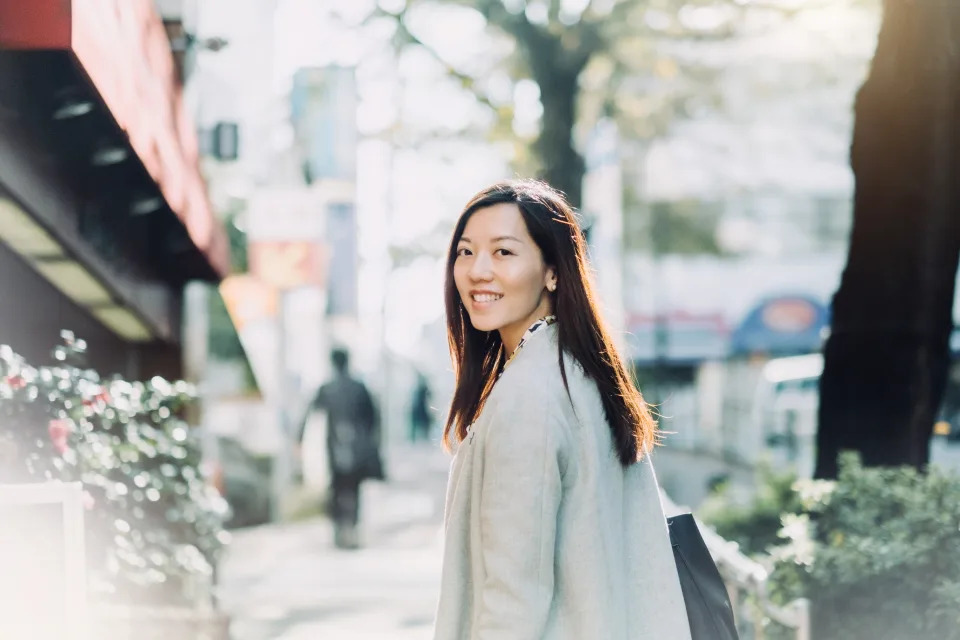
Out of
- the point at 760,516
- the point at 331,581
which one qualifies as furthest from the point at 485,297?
the point at 331,581

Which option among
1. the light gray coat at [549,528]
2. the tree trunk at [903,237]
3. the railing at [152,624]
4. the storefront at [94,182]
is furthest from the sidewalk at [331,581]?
the light gray coat at [549,528]

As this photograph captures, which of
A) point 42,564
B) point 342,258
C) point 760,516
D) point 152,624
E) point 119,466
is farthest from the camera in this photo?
point 342,258

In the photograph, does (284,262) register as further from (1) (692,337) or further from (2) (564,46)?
(1) (692,337)

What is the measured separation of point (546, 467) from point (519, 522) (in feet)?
0.35

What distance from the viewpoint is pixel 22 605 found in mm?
3189

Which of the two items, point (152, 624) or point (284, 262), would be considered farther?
point (284, 262)

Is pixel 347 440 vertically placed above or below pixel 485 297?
below

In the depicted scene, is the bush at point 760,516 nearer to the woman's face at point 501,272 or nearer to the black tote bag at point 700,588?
the black tote bag at point 700,588

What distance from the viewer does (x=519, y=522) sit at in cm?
211

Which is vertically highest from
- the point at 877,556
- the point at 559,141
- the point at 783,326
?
the point at 559,141

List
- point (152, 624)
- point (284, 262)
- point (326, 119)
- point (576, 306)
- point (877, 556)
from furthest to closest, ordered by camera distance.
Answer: point (284, 262) < point (326, 119) < point (152, 624) < point (877, 556) < point (576, 306)

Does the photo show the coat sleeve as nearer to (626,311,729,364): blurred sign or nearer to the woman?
the woman

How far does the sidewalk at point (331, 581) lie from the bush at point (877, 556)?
10.7ft

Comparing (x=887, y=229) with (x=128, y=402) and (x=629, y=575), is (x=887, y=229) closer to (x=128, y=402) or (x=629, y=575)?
(x=128, y=402)
